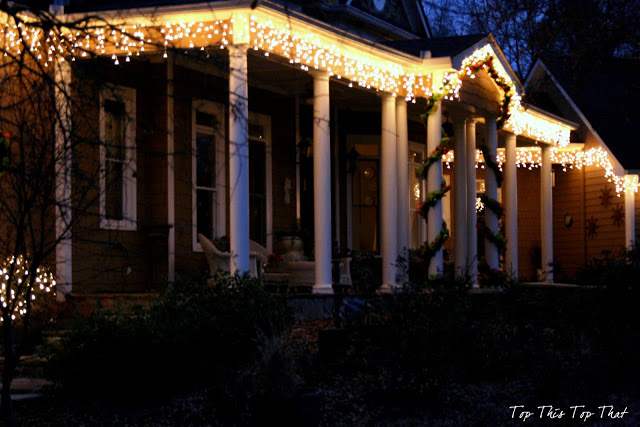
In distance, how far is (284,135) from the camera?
1620 centimetres

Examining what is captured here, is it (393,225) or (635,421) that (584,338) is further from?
(393,225)

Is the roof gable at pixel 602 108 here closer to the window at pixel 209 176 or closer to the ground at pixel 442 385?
the window at pixel 209 176

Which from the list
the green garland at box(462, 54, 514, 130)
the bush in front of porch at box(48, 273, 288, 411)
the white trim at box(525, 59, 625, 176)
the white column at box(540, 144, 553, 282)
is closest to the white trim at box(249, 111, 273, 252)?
the green garland at box(462, 54, 514, 130)

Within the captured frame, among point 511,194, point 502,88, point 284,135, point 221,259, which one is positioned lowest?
point 221,259

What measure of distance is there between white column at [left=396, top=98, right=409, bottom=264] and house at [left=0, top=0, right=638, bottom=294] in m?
0.02

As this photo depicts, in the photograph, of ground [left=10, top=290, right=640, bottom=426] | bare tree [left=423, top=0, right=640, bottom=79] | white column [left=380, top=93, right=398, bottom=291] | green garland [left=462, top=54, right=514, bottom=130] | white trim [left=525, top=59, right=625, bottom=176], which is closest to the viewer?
ground [left=10, top=290, right=640, bottom=426]

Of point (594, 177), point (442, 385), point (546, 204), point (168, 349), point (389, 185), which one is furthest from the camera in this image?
point (594, 177)

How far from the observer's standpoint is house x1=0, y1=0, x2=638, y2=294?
11250 mm

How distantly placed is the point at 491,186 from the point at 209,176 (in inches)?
220

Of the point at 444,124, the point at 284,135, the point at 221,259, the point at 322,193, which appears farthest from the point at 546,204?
the point at 221,259

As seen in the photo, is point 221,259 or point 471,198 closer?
point 221,259

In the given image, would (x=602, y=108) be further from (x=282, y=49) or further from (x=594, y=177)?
(x=282, y=49)

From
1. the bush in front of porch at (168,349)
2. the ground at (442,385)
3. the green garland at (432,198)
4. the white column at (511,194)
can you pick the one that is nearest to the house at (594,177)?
the white column at (511,194)

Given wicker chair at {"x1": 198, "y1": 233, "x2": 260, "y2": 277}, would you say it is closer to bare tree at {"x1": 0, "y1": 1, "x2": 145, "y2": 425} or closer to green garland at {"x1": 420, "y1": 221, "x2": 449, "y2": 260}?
bare tree at {"x1": 0, "y1": 1, "x2": 145, "y2": 425}
